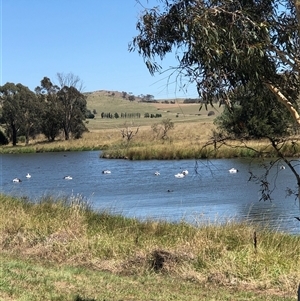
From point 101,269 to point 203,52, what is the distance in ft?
10.8

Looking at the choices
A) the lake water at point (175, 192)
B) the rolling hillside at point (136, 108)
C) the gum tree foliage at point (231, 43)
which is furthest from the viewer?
the rolling hillside at point (136, 108)

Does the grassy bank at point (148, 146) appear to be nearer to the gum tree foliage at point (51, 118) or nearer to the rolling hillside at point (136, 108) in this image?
the gum tree foliage at point (51, 118)

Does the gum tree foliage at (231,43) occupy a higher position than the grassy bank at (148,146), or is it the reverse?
the gum tree foliage at (231,43)

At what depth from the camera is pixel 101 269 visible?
6273 mm

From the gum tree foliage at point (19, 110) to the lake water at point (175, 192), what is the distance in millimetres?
25140

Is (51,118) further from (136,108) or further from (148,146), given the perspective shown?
(136,108)

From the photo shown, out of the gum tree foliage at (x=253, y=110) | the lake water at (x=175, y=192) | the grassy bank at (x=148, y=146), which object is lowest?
the lake water at (x=175, y=192)

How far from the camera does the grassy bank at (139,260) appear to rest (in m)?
5.04

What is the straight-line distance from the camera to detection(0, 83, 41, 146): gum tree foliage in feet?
173

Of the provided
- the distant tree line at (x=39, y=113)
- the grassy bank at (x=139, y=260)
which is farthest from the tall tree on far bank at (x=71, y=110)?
the grassy bank at (x=139, y=260)

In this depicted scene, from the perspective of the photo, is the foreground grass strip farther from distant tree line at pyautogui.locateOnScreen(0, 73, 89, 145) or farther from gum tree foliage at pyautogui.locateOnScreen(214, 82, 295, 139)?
distant tree line at pyautogui.locateOnScreen(0, 73, 89, 145)

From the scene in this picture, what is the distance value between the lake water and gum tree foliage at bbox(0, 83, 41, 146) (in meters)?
25.1

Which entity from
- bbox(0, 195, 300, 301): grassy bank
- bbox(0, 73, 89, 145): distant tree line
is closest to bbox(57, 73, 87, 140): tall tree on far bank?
bbox(0, 73, 89, 145): distant tree line

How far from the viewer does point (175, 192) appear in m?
17.1
